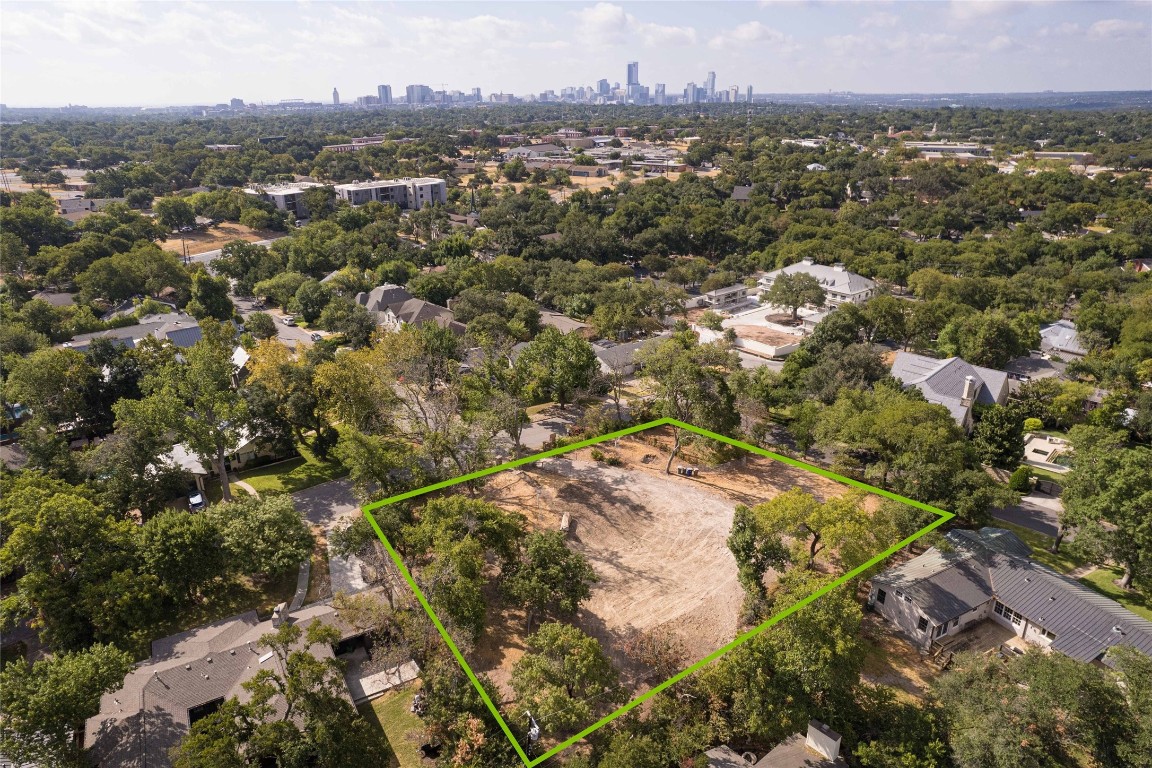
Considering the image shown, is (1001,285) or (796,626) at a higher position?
(1001,285)

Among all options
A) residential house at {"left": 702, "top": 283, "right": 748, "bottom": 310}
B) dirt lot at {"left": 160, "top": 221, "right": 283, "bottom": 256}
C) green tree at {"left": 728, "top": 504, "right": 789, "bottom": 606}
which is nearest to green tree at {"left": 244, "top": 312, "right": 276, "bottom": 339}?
dirt lot at {"left": 160, "top": 221, "right": 283, "bottom": 256}

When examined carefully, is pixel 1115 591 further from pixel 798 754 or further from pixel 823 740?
pixel 798 754

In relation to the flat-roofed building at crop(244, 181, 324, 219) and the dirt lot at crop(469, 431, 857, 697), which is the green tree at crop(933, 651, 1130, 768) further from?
the flat-roofed building at crop(244, 181, 324, 219)

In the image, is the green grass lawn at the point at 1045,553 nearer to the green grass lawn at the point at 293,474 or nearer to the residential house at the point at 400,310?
the green grass lawn at the point at 293,474

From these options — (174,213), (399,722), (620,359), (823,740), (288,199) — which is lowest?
(399,722)

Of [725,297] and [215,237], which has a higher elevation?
[215,237]

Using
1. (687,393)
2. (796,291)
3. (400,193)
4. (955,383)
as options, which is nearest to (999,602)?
(687,393)

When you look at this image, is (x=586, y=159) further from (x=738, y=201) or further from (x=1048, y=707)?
(x=1048, y=707)

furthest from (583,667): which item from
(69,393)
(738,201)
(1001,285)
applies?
(738,201)
